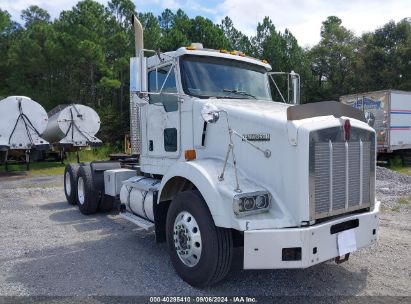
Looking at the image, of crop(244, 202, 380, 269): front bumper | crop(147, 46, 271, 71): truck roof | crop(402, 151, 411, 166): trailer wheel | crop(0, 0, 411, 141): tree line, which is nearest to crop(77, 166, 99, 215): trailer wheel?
crop(147, 46, 271, 71): truck roof

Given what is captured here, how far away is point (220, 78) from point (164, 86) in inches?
33.0

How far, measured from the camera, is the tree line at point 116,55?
3123cm

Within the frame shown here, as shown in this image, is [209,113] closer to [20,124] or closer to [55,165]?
[20,124]

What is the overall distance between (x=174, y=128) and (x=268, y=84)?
1.69 meters

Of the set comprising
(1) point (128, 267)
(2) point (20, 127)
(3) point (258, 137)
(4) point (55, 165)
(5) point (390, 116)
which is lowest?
(1) point (128, 267)

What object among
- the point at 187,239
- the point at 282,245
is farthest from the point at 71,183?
the point at 282,245

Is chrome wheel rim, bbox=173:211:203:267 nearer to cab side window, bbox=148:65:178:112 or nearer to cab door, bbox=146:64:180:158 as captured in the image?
cab door, bbox=146:64:180:158

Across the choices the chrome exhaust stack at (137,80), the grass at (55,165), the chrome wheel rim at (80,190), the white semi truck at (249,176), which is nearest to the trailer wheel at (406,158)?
the grass at (55,165)

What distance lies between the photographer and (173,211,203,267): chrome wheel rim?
454 cm

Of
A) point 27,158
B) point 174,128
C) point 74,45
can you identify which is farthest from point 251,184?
point 74,45

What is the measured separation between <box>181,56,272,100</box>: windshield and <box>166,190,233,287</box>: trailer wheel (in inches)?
63.3

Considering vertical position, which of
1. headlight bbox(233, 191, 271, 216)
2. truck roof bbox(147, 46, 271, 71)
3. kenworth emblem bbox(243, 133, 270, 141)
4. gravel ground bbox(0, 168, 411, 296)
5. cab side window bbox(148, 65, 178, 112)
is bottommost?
gravel ground bbox(0, 168, 411, 296)

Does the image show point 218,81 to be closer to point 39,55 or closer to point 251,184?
point 251,184

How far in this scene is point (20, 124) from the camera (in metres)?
17.7
